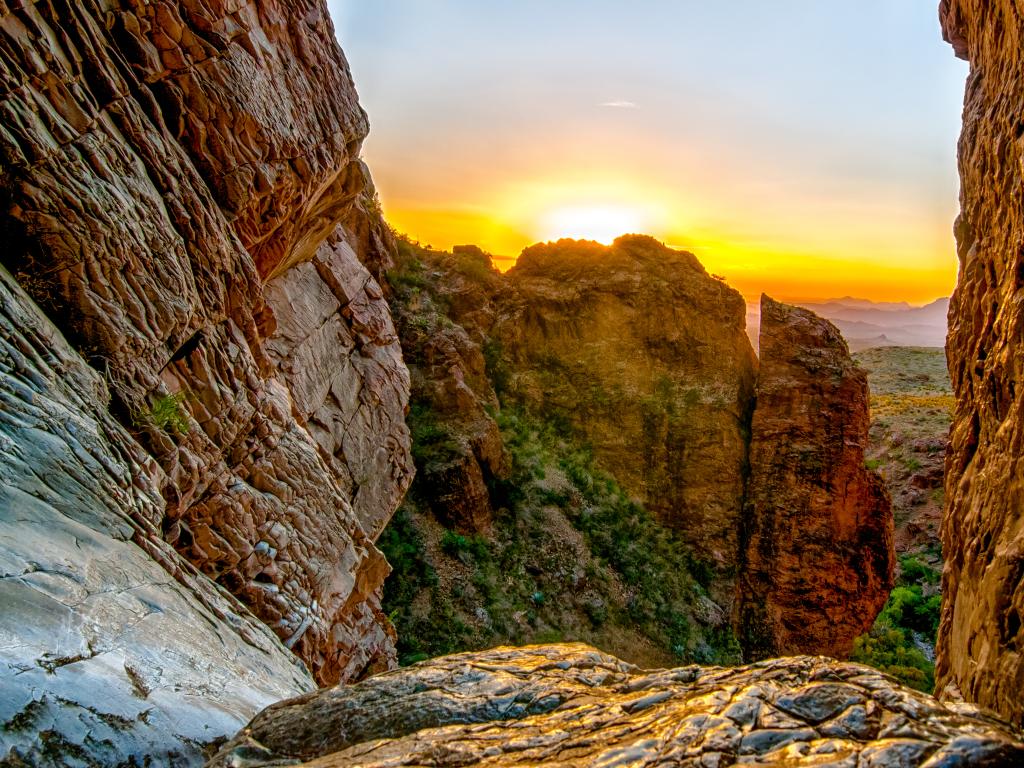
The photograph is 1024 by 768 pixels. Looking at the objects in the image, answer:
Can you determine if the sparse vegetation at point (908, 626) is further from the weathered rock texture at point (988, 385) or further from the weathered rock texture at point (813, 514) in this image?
the weathered rock texture at point (988, 385)

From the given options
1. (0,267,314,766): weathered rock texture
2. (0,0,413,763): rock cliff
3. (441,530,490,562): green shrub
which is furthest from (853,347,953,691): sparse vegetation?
(0,267,314,766): weathered rock texture

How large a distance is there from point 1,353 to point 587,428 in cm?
2738

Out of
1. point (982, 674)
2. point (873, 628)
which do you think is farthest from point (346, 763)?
point (873, 628)

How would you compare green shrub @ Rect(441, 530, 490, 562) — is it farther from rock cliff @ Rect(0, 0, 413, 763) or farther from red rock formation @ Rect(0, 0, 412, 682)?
rock cliff @ Rect(0, 0, 413, 763)

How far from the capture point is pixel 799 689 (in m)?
3.69

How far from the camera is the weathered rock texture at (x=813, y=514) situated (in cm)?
2673

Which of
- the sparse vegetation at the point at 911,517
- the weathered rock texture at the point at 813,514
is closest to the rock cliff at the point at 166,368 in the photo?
the weathered rock texture at the point at 813,514

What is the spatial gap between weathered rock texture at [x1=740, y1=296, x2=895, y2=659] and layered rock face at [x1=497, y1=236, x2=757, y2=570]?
162cm

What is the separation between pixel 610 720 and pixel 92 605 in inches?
151

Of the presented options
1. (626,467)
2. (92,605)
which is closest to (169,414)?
(92,605)

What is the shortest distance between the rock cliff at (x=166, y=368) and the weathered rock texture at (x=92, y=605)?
23mm

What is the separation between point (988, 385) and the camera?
258 inches

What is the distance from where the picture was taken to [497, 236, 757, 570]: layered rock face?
29688 mm

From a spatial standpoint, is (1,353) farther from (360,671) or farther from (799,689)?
(360,671)
